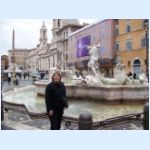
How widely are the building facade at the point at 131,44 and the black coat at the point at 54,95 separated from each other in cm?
2211

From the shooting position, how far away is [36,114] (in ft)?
25.9

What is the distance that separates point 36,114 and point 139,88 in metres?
4.53

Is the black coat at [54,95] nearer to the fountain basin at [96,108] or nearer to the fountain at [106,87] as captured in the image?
the fountain basin at [96,108]

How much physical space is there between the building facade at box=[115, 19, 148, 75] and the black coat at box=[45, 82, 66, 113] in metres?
22.1

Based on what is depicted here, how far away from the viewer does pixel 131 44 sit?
3036cm

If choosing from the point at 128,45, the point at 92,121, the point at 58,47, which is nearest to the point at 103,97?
the point at 92,121

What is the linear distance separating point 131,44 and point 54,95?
2577 cm

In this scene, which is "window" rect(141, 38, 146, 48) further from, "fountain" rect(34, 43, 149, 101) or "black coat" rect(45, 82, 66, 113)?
"black coat" rect(45, 82, 66, 113)

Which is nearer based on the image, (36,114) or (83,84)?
(36,114)

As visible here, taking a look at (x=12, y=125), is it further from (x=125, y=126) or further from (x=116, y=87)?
(x=116, y=87)

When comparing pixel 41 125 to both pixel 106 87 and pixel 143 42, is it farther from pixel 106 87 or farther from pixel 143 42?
pixel 143 42

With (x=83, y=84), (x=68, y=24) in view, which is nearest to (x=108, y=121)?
(x=83, y=84)

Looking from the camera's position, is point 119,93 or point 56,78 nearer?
point 56,78

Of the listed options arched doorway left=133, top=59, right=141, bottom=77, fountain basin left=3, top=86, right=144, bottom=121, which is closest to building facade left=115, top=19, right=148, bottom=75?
arched doorway left=133, top=59, right=141, bottom=77
